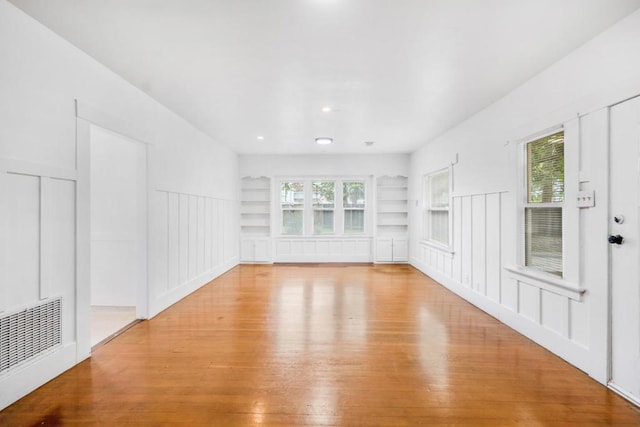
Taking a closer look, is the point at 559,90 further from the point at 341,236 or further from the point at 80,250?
the point at 341,236

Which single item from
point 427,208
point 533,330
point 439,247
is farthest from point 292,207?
point 533,330

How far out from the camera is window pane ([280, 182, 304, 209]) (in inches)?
301

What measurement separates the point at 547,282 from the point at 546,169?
1105 mm

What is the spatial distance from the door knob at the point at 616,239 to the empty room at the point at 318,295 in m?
0.01

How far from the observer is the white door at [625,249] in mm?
2082

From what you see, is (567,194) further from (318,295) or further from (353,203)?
(353,203)

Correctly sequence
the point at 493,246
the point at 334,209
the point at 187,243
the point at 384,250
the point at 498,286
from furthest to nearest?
the point at 334,209 < the point at 384,250 < the point at 187,243 < the point at 493,246 < the point at 498,286

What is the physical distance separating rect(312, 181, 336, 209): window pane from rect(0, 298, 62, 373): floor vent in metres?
5.74

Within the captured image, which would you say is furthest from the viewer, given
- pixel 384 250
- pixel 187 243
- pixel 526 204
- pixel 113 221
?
pixel 384 250

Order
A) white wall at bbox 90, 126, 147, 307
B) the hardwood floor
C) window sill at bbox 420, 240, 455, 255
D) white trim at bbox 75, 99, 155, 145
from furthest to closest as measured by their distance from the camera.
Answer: window sill at bbox 420, 240, 455, 255
white wall at bbox 90, 126, 147, 307
white trim at bbox 75, 99, 155, 145
the hardwood floor

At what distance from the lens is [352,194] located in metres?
7.65

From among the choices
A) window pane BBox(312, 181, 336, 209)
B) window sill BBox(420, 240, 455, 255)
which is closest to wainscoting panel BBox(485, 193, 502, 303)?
window sill BBox(420, 240, 455, 255)

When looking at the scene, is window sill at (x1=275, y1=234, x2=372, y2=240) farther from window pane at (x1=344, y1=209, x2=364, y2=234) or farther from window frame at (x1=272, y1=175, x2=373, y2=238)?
window pane at (x1=344, y1=209, x2=364, y2=234)

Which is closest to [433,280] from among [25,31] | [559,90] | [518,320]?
[518,320]
